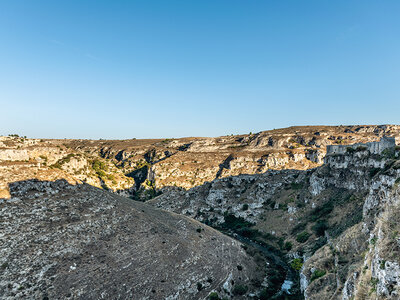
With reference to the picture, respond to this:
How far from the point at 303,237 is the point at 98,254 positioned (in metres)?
48.3

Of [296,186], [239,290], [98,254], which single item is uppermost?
[296,186]

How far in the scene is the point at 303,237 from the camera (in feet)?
205

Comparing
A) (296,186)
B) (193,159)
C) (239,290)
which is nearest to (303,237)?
(239,290)

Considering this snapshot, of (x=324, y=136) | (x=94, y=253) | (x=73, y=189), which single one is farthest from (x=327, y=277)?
(x=324, y=136)

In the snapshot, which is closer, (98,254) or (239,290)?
(98,254)

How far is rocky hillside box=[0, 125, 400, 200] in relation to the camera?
327 feet

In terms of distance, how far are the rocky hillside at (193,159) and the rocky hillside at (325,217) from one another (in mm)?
23553

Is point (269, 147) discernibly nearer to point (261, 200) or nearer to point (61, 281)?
point (261, 200)

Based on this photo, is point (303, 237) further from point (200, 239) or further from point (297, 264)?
point (200, 239)

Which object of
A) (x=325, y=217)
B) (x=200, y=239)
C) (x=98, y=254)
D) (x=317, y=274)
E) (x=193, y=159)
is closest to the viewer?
(x=317, y=274)

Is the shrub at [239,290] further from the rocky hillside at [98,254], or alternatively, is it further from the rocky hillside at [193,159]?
the rocky hillside at [193,159]

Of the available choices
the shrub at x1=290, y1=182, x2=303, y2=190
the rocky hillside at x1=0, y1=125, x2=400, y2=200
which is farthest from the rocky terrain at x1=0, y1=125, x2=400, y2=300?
the rocky hillside at x1=0, y1=125, x2=400, y2=200

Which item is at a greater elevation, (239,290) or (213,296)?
(213,296)

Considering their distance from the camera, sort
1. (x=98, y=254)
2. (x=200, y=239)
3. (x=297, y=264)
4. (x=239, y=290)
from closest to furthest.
A: (x=98, y=254) → (x=239, y=290) → (x=297, y=264) → (x=200, y=239)
